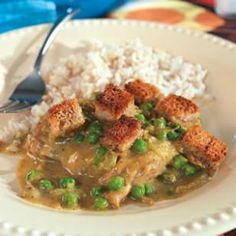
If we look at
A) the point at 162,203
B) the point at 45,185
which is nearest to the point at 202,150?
the point at 162,203

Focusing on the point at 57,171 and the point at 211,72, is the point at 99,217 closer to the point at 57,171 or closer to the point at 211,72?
the point at 57,171

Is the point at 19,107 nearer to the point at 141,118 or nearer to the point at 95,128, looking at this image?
the point at 95,128

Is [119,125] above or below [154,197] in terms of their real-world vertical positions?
above

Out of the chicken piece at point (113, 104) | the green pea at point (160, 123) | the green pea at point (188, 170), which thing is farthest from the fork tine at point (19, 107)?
the green pea at point (188, 170)

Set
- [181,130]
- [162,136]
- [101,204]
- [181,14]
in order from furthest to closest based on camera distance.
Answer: [181,14], [181,130], [162,136], [101,204]

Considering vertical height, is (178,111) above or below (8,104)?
above

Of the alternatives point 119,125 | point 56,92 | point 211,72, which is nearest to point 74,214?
point 119,125

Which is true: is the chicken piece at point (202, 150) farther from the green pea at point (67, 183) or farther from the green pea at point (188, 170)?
the green pea at point (67, 183)
